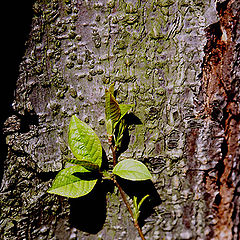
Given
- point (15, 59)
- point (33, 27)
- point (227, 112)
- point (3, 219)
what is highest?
point (33, 27)

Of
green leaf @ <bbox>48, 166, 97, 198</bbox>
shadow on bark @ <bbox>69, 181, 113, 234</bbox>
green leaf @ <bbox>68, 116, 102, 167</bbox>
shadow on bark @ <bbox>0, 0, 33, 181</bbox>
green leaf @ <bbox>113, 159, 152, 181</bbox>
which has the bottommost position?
shadow on bark @ <bbox>69, 181, 113, 234</bbox>

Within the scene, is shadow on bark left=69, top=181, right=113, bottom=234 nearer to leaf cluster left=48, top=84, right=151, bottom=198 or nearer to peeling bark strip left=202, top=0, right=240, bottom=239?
leaf cluster left=48, top=84, right=151, bottom=198

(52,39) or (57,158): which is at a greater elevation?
(52,39)

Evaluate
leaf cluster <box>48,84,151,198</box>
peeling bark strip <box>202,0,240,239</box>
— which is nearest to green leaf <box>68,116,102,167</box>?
leaf cluster <box>48,84,151,198</box>

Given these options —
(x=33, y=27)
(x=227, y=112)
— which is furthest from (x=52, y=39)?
(x=227, y=112)

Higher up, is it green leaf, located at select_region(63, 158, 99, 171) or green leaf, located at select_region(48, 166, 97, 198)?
green leaf, located at select_region(63, 158, 99, 171)

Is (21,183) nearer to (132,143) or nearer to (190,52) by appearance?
(132,143)

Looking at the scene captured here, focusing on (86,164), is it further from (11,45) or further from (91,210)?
(11,45)
